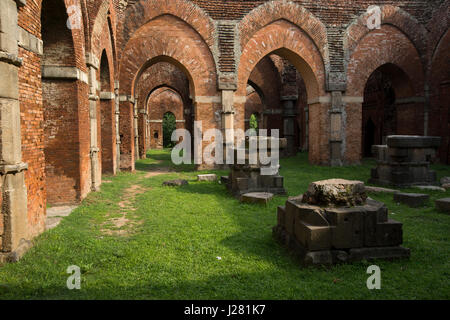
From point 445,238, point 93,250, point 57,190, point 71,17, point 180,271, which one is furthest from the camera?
point 57,190

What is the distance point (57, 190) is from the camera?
686 cm

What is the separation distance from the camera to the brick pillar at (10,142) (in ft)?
12.7

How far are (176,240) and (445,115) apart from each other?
13.4 metres

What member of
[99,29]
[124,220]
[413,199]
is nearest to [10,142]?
[124,220]

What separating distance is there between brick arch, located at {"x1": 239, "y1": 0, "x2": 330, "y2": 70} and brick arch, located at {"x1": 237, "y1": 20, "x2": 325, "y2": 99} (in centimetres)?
16

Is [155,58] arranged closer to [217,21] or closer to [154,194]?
[217,21]

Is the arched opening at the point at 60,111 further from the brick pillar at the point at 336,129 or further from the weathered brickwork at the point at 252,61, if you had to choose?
the brick pillar at the point at 336,129

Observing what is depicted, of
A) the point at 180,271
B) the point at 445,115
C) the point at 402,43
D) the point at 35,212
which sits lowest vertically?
the point at 180,271

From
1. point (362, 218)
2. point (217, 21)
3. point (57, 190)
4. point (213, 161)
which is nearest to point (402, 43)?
point (217, 21)

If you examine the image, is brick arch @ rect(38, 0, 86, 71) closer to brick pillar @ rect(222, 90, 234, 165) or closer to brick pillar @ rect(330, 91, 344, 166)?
brick pillar @ rect(222, 90, 234, 165)

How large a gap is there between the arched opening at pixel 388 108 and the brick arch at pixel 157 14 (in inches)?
325

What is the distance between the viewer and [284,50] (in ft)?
44.1

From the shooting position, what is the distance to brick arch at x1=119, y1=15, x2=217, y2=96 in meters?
12.2

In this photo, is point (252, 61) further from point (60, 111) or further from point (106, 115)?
point (60, 111)
